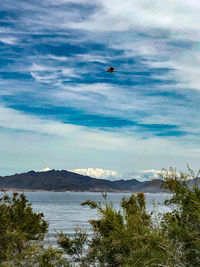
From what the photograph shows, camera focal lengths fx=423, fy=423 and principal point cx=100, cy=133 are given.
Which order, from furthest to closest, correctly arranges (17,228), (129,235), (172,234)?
(17,228)
(129,235)
(172,234)

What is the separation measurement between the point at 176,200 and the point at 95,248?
8.93 metres

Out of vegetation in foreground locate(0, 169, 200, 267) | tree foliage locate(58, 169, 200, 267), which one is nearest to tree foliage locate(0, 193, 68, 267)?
vegetation in foreground locate(0, 169, 200, 267)

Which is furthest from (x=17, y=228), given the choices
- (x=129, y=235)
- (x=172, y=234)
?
(x=172, y=234)

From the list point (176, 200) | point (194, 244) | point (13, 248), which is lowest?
point (13, 248)

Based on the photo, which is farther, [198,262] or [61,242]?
[61,242]

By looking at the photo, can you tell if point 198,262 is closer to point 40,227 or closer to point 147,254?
point 147,254

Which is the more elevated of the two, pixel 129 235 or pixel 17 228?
pixel 129 235

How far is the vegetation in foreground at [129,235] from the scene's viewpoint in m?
11.7

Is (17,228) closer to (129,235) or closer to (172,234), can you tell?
(129,235)

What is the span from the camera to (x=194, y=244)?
467 inches

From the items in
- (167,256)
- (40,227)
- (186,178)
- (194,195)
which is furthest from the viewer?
(40,227)

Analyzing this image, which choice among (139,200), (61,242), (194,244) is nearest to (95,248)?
(61,242)

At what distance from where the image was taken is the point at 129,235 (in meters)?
13.6

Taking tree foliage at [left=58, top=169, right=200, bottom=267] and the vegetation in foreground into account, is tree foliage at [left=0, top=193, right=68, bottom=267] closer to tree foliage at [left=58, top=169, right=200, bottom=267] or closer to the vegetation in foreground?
the vegetation in foreground
